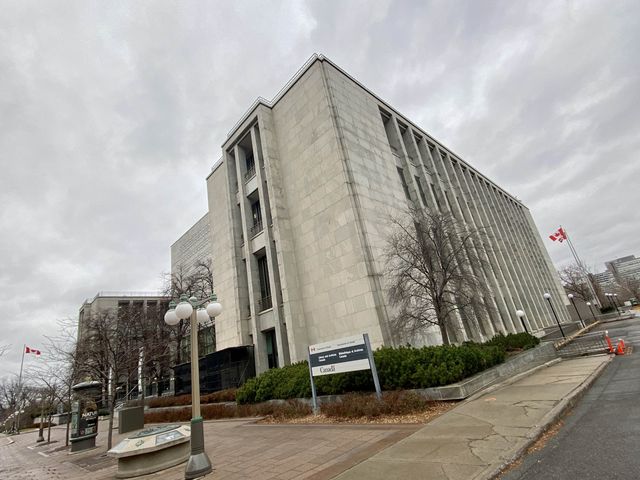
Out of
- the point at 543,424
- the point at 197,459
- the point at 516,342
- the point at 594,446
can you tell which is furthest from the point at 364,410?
the point at 516,342

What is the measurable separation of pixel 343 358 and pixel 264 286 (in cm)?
1562

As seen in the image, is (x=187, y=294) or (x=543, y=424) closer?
(x=543, y=424)

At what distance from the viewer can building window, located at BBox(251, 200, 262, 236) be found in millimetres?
26737

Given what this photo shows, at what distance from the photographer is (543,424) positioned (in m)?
6.22

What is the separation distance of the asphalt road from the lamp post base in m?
5.41

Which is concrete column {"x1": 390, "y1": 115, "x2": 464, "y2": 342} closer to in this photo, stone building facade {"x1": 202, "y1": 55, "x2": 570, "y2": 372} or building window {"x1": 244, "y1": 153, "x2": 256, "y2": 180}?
stone building facade {"x1": 202, "y1": 55, "x2": 570, "y2": 372}

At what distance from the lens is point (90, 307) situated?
68.3m

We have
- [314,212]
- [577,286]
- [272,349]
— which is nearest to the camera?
[314,212]

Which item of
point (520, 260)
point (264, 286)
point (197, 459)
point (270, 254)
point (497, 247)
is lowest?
point (197, 459)

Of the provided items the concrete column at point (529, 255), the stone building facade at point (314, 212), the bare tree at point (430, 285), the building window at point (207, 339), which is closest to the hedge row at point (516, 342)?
the stone building facade at point (314, 212)

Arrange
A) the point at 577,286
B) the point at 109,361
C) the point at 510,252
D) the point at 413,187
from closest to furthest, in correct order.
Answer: the point at 109,361
the point at 413,187
the point at 510,252
the point at 577,286

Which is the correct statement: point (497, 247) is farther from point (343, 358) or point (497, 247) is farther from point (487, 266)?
point (343, 358)

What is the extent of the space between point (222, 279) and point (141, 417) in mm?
13143

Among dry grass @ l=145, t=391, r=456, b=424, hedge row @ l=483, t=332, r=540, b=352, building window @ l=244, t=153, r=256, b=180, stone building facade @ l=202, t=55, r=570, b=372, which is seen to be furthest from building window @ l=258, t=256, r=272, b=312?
hedge row @ l=483, t=332, r=540, b=352
